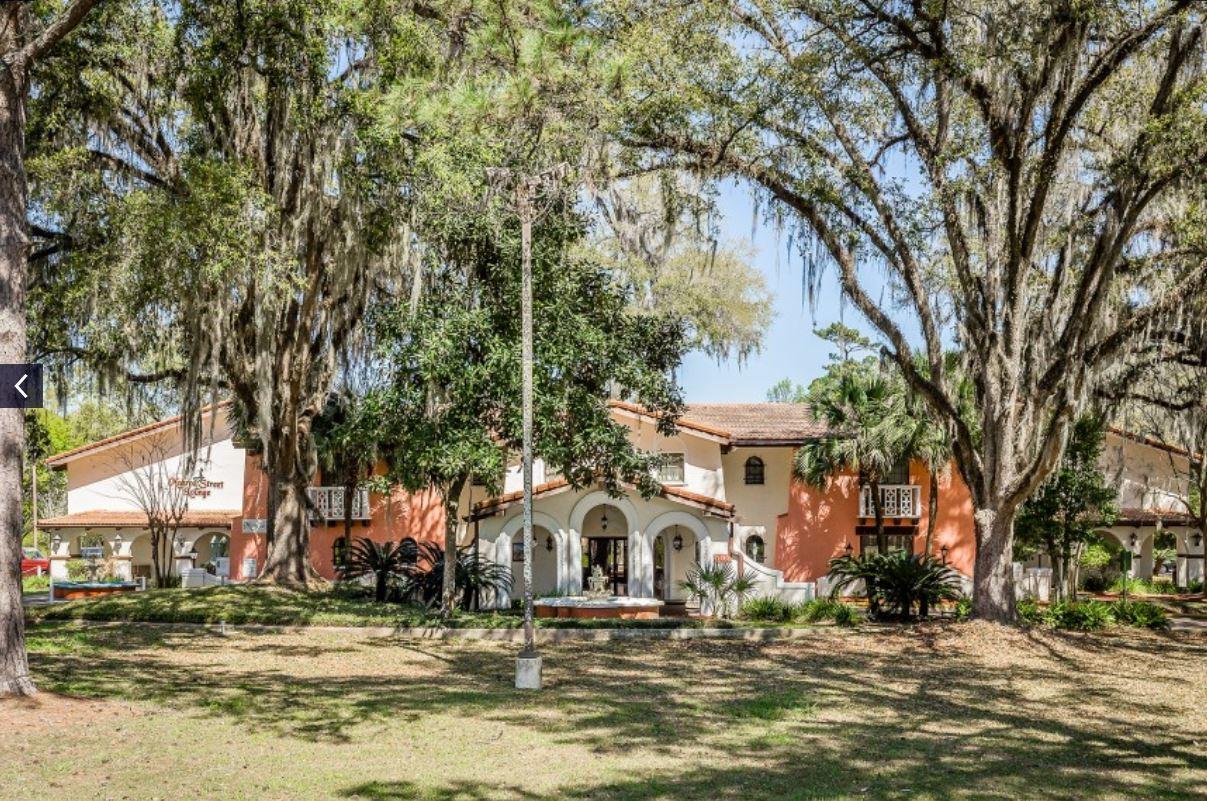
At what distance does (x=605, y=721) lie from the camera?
12.4 metres

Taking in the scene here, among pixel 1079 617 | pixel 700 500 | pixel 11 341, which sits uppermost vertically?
pixel 11 341

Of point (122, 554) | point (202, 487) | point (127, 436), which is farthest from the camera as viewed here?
point (122, 554)

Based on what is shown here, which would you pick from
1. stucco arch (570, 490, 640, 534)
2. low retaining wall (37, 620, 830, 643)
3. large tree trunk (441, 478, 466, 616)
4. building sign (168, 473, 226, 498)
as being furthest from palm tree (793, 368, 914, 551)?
building sign (168, 473, 226, 498)

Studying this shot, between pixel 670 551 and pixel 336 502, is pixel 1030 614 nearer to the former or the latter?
pixel 670 551

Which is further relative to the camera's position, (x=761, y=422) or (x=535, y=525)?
(x=761, y=422)

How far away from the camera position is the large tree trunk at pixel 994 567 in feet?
68.0

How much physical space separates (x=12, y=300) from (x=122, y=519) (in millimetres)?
26885

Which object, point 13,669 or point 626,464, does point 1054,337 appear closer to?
point 626,464

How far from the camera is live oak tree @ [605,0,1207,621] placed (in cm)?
1759

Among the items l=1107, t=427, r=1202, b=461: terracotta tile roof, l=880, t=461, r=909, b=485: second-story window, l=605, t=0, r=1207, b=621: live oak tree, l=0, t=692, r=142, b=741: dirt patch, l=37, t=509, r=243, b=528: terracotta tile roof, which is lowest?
l=0, t=692, r=142, b=741: dirt patch

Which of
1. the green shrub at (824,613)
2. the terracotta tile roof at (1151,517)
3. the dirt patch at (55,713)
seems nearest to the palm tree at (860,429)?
the green shrub at (824,613)

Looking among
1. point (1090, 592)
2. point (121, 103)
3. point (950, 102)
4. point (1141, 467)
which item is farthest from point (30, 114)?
point (1141, 467)

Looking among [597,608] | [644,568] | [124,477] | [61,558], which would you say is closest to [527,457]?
[597,608]

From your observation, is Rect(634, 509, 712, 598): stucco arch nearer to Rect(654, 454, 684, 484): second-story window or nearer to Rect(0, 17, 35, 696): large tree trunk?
Rect(654, 454, 684, 484): second-story window
